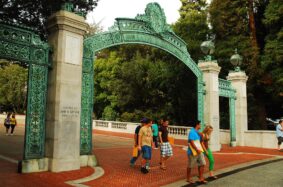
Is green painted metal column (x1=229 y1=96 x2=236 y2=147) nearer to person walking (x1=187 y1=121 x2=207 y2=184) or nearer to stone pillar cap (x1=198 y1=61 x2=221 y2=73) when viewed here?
stone pillar cap (x1=198 y1=61 x2=221 y2=73)

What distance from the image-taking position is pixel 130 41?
40.7ft

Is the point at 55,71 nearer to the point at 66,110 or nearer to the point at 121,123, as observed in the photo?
the point at 66,110

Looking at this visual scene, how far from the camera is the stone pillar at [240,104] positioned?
796 inches

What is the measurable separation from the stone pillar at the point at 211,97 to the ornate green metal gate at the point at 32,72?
9.69m

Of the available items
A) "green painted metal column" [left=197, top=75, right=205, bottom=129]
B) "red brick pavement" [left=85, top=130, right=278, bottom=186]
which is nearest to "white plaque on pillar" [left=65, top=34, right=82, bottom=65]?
"red brick pavement" [left=85, top=130, right=278, bottom=186]

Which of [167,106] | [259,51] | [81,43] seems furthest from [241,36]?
[81,43]

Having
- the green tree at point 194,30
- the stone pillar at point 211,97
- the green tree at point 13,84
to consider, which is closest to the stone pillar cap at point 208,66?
the stone pillar at point 211,97

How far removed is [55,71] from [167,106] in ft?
64.6

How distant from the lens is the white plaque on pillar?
974cm

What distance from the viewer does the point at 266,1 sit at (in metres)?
24.7

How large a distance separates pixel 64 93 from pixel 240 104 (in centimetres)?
1413

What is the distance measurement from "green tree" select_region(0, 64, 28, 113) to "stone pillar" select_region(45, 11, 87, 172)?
38975 millimetres

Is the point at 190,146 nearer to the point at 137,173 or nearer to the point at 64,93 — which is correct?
the point at 137,173

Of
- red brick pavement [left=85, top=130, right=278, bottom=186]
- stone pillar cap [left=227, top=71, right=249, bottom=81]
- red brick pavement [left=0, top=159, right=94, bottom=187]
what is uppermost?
stone pillar cap [left=227, top=71, right=249, bottom=81]
